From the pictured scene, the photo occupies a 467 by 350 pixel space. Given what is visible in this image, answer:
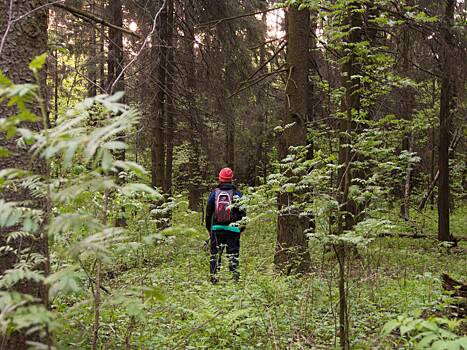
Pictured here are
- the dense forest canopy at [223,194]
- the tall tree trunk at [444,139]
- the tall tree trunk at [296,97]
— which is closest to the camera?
the dense forest canopy at [223,194]

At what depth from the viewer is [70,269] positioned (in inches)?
62.9

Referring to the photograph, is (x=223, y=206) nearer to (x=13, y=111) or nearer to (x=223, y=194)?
(x=223, y=194)

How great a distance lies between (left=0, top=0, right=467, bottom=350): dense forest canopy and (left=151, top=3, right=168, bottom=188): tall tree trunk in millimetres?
54

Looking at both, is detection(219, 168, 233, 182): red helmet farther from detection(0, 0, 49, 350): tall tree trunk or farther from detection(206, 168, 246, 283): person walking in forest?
detection(0, 0, 49, 350): tall tree trunk

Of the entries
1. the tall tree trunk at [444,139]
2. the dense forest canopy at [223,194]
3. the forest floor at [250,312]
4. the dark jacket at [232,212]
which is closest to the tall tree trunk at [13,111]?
the dense forest canopy at [223,194]

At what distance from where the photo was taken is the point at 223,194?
23.1 ft

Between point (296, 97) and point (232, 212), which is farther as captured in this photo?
point (232, 212)

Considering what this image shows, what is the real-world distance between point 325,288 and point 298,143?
2.47 meters

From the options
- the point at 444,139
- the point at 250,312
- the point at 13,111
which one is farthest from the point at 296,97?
the point at 444,139

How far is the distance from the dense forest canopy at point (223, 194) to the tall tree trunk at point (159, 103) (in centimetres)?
5

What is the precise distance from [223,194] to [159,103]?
5.15m

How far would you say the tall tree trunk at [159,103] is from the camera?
10727mm

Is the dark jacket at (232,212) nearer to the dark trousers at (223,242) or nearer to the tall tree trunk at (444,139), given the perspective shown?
the dark trousers at (223,242)

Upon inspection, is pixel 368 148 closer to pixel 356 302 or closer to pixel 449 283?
pixel 356 302
